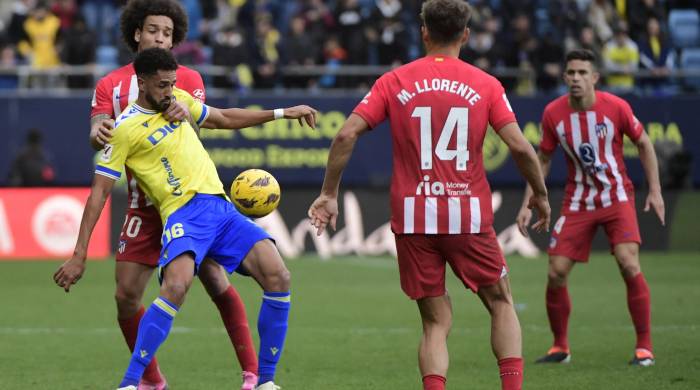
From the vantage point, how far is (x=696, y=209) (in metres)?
19.5

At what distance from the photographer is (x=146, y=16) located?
308 inches

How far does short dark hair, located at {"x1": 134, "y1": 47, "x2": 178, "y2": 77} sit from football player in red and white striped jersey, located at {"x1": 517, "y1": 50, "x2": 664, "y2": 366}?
381 centimetres

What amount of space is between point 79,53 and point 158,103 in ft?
46.7

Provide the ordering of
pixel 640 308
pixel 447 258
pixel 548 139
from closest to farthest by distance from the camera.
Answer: pixel 447 258 → pixel 640 308 → pixel 548 139

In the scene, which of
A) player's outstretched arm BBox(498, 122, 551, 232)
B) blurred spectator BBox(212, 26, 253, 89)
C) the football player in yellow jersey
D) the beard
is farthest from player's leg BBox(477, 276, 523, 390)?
blurred spectator BBox(212, 26, 253, 89)

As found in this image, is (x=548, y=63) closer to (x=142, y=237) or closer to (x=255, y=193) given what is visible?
(x=255, y=193)

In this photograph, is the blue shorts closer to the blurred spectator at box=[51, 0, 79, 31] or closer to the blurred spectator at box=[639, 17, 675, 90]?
the blurred spectator at box=[639, 17, 675, 90]

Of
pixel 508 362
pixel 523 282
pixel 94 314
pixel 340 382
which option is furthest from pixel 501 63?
pixel 508 362

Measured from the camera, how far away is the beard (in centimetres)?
703

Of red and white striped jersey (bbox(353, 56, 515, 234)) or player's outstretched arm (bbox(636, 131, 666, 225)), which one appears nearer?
red and white striped jersey (bbox(353, 56, 515, 234))

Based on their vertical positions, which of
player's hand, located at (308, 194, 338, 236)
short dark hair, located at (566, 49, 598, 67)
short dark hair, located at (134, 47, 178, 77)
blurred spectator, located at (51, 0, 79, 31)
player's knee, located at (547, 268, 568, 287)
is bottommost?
player's knee, located at (547, 268, 568, 287)

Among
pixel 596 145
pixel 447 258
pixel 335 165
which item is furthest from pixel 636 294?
pixel 335 165

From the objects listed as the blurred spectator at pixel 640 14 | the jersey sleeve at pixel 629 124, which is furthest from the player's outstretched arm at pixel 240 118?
the blurred spectator at pixel 640 14

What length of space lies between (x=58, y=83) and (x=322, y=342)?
11.6 m
